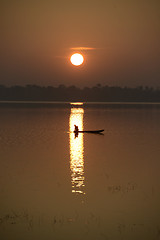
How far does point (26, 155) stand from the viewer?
3550 cm

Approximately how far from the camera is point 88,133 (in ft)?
200

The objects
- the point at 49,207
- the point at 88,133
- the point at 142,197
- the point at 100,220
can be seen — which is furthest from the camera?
the point at 88,133

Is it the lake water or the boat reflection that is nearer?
the lake water

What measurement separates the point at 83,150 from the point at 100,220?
2392cm

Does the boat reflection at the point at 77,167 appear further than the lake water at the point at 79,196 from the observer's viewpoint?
Yes

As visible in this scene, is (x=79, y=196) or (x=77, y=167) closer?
(x=79, y=196)

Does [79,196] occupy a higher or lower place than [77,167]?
lower

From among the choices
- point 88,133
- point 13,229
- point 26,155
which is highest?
point 88,133

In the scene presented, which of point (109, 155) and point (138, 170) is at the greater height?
point (109, 155)

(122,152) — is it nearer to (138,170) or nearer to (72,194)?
(138,170)

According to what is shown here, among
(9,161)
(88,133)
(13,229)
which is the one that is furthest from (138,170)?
(88,133)

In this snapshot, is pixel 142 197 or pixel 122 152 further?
pixel 122 152

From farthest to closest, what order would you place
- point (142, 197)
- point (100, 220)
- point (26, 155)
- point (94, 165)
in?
point (26, 155)
point (94, 165)
point (142, 197)
point (100, 220)

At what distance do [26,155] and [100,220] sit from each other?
66.1 feet
